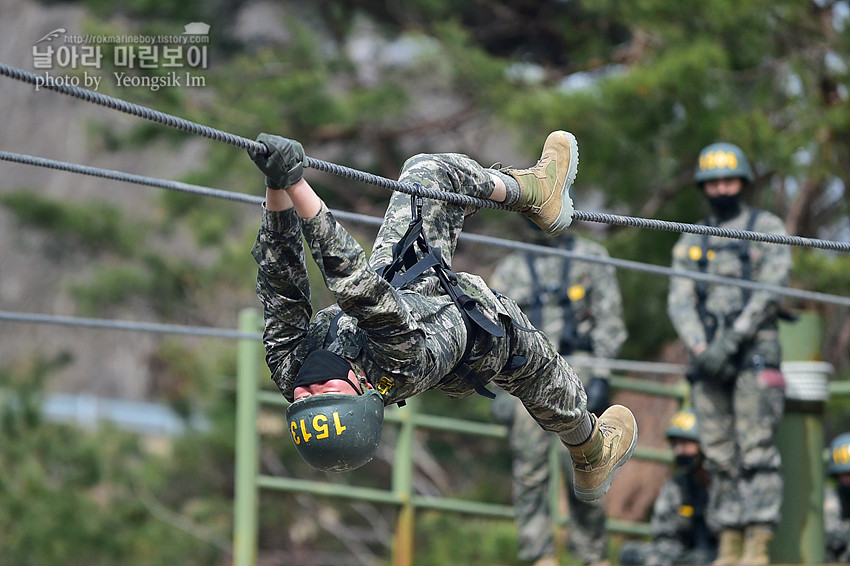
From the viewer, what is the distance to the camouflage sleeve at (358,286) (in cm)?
407

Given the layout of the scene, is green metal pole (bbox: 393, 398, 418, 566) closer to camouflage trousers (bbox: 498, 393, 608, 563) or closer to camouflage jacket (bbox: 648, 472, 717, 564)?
camouflage trousers (bbox: 498, 393, 608, 563)

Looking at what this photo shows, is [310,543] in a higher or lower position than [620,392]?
lower

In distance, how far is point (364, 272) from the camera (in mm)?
4098

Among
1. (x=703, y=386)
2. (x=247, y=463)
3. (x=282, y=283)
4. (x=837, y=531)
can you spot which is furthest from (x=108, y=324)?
(x=837, y=531)

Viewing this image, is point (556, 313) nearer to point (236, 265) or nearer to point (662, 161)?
point (662, 161)

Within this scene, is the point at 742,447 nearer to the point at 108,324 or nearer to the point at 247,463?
the point at 247,463

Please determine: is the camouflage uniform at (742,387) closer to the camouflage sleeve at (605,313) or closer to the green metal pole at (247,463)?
the camouflage sleeve at (605,313)

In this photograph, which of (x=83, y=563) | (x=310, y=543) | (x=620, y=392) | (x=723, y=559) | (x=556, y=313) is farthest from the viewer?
(x=310, y=543)

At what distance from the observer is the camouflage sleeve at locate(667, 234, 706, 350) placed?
7531 mm

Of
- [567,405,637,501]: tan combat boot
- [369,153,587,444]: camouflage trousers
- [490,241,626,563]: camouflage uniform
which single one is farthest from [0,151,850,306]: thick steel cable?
[567,405,637,501]: tan combat boot

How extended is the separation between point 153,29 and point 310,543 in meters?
8.28

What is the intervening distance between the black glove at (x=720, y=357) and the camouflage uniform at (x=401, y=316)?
7.63 feet

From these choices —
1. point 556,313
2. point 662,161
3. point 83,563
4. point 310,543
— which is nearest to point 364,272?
point 556,313

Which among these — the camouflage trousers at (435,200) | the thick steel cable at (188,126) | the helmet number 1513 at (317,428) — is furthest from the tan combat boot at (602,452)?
the helmet number 1513 at (317,428)
